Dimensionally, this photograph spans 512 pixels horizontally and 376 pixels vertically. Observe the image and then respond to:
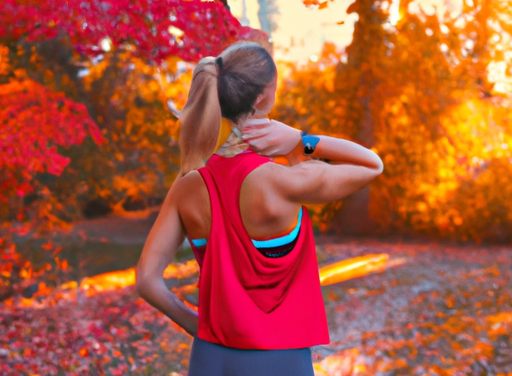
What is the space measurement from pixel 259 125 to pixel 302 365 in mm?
709

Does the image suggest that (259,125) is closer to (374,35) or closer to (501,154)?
(374,35)

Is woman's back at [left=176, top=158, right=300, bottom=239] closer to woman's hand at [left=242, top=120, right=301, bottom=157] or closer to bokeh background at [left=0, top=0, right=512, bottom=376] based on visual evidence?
woman's hand at [left=242, top=120, right=301, bottom=157]

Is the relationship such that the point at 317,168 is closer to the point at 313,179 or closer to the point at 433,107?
the point at 313,179

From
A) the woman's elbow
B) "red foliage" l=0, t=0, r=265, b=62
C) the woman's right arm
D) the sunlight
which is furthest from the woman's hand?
the sunlight

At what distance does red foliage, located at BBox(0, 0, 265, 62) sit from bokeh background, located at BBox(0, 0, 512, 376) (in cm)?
2

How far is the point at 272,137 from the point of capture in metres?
1.38

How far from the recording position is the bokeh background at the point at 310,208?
448cm

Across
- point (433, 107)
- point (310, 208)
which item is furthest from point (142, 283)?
point (433, 107)

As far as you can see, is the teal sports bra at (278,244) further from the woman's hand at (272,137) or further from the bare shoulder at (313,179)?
the woman's hand at (272,137)

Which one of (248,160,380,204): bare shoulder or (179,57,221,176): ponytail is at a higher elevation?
(179,57,221,176): ponytail

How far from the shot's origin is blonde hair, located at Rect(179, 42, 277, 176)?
1369 mm

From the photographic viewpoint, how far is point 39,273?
199 inches

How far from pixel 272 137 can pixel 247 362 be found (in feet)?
2.10

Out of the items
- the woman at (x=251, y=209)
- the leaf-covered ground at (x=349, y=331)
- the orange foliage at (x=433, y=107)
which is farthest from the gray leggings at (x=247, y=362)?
the orange foliage at (x=433, y=107)
